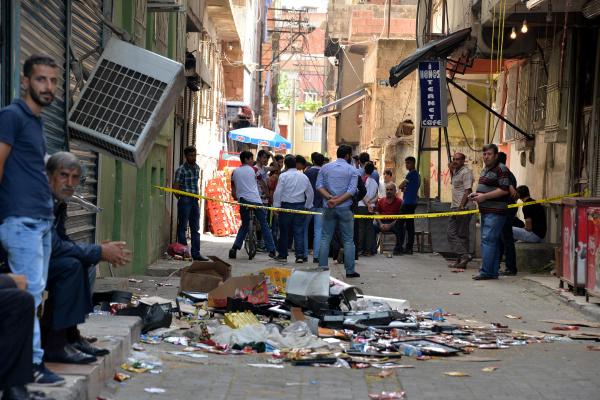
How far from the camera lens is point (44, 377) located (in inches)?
219

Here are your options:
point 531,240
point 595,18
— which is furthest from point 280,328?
point 595,18

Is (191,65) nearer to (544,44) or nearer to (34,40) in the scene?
(544,44)

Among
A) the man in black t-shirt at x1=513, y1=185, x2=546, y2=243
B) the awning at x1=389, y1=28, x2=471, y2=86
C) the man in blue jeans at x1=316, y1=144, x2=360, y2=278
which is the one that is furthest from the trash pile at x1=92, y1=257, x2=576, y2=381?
the awning at x1=389, y1=28, x2=471, y2=86

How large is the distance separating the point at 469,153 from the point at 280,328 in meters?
20.6

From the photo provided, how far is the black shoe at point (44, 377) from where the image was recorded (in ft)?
18.1

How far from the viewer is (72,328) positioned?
21.1ft

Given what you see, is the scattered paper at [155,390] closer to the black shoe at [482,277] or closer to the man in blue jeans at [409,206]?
the black shoe at [482,277]

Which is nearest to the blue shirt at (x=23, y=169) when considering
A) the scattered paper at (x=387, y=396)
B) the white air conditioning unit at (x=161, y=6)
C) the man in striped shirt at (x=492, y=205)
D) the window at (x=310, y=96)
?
the scattered paper at (x=387, y=396)

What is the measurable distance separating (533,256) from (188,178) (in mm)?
5713

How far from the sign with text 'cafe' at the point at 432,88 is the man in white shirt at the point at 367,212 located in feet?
4.86

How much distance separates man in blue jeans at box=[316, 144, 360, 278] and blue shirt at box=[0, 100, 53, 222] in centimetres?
957

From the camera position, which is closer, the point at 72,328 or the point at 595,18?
the point at 72,328

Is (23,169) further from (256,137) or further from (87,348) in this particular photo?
(256,137)

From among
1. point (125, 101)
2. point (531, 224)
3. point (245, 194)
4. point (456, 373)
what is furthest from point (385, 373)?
point (245, 194)
